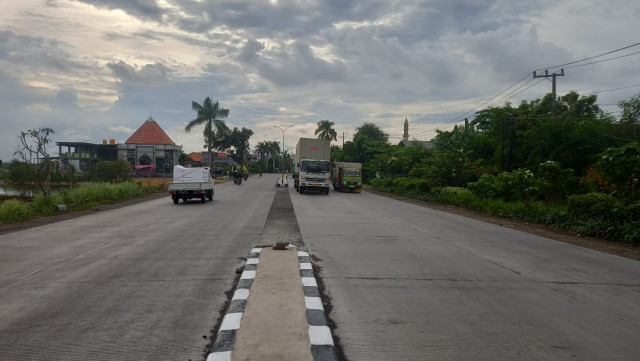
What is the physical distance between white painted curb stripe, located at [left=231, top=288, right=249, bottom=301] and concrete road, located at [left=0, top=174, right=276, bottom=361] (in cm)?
18

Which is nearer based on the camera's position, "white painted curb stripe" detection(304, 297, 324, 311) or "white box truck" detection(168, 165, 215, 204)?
"white painted curb stripe" detection(304, 297, 324, 311)

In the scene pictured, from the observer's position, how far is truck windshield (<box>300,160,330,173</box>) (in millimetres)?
31500

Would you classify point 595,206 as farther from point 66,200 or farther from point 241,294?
point 66,200

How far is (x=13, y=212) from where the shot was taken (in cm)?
1534

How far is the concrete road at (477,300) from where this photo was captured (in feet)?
13.6

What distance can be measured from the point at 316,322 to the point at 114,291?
9.75ft

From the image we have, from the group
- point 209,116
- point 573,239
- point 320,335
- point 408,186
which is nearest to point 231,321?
point 320,335

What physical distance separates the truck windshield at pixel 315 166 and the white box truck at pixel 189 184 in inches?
393

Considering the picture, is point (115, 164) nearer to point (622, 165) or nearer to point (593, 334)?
point (622, 165)

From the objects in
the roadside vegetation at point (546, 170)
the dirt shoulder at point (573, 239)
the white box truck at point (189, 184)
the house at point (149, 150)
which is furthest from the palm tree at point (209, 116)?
the dirt shoulder at point (573, 239)

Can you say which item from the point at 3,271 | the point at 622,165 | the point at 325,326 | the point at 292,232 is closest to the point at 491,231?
the point at 622,165

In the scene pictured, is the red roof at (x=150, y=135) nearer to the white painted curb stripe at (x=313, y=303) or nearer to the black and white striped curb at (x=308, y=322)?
the black and white striped curb at (x=308, y=322)

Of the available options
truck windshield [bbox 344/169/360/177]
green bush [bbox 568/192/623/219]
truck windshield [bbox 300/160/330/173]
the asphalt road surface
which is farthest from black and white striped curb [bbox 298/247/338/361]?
truck windshield [bbox 344/169/360/177]

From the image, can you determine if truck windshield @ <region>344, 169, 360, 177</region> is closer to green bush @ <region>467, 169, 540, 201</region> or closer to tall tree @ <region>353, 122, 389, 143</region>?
green bush @ <region>467, 169, 540, 201</region>
